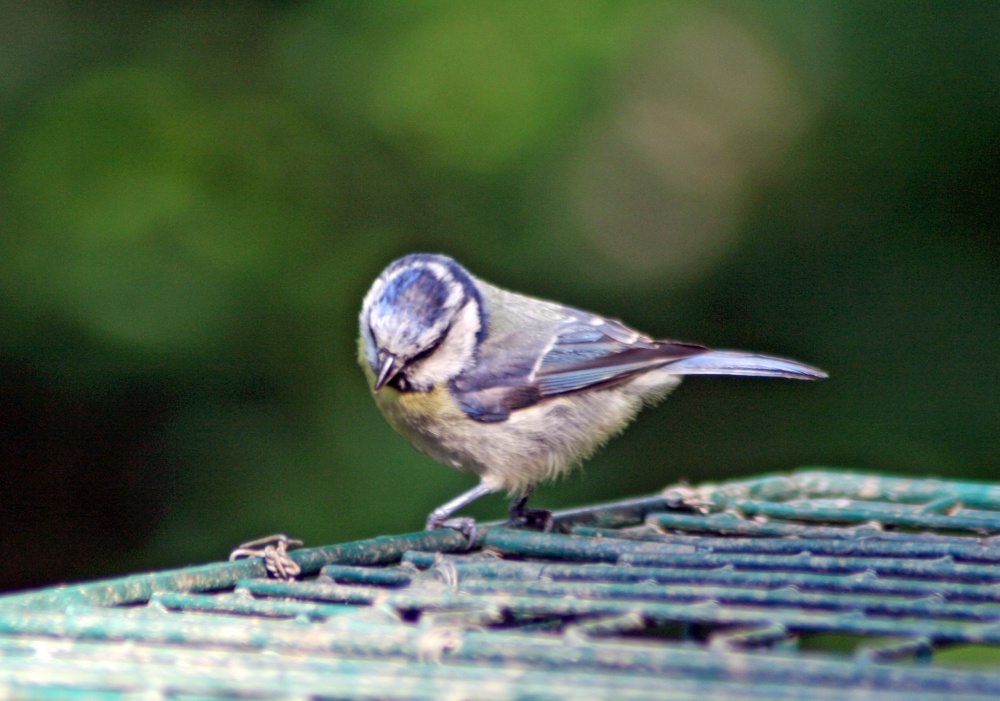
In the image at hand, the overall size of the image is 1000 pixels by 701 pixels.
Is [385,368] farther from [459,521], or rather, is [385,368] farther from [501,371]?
[459,521]

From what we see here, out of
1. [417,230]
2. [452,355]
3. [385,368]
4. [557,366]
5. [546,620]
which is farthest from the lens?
[417,230]

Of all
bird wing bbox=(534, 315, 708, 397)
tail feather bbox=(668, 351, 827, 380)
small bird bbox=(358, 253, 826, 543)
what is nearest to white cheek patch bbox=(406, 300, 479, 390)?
small bird bbox=(358, 253, 826, 543)

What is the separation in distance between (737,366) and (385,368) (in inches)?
41.6

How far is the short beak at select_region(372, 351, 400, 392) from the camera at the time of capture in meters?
2.99

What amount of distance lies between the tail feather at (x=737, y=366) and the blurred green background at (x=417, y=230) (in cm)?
123

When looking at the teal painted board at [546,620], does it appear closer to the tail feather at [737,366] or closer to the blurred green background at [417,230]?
the tail feather at [737,366]

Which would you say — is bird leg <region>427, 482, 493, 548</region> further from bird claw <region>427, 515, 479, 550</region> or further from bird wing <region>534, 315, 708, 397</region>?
bird wing <region>534, 315, 708, 397</region>

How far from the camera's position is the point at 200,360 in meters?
4.32

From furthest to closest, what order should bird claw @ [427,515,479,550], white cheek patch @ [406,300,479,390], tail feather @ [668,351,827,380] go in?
tail feather @ [668,351,827,380]
white cheek patch @ [406,300,479,390]
bird claw @ [427,515,479,550]

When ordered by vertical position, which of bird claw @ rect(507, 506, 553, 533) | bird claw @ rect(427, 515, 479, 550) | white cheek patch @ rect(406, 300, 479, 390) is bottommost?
bird claw @ rect(427, 515, 479, 550)

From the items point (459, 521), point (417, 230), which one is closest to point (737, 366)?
point (459, 521)

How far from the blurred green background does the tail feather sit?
1226 mm

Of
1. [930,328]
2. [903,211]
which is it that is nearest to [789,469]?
[930,328]

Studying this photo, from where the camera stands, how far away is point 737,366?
344 cm
